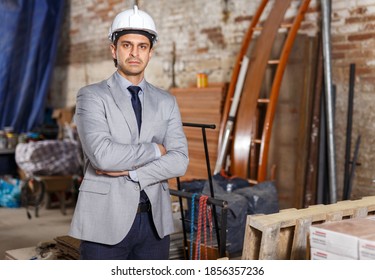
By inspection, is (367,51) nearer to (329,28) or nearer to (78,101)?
Answer: (329,28)

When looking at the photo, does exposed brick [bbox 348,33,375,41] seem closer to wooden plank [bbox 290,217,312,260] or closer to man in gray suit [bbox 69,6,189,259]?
man in gray suit [bbox 69,6,189,259]

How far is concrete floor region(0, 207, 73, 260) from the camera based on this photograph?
4809 millimetres

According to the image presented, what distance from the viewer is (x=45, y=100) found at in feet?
25.8

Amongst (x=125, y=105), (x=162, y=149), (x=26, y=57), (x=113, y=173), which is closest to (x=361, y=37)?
(x=162, y=149)

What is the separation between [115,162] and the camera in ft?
7.08

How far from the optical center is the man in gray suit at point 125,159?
2.17 m

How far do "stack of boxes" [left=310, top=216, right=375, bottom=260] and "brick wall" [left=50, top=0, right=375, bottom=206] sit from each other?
2.72 meters

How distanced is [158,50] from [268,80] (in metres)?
1.98

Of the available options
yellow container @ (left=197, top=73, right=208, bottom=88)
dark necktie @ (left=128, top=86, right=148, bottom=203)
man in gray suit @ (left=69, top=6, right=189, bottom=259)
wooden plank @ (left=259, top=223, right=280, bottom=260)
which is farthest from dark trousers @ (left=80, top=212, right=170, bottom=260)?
yellow container @ (left=197, top=73, right=208, bottom=88)

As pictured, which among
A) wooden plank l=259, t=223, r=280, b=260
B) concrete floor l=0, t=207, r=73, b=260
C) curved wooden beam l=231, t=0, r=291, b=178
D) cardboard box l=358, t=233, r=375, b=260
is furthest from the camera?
concrete floor l=0, t=207, r=73, b=260

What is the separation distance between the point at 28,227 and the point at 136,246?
3379mm

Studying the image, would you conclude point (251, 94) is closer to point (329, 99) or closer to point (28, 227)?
point (329, 99)

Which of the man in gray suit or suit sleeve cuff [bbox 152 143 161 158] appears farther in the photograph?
suit sleeve cuff [bbox 152 143 161 158]
